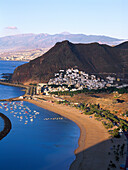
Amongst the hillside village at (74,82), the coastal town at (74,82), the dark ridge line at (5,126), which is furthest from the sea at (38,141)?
the hillside village at (74,82)

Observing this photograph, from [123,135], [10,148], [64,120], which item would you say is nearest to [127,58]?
[64,120]

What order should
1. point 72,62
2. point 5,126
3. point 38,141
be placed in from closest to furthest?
point 38,141 < point 5,126 < point 72,62

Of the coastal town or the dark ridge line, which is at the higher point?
the coastal town

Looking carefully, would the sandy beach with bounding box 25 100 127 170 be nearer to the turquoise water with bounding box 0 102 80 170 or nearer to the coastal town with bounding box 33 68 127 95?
the turquoise water with bounding box 0 102 80 170

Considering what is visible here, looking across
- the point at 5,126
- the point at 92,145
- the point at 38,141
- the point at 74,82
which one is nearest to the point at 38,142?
the point at 38,141

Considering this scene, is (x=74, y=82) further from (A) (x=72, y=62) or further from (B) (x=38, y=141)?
(B) (x=38, y=141)

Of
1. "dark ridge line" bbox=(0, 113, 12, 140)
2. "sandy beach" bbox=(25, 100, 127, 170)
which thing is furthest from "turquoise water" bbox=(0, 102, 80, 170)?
"sandy beach" bbox=(25, 100, 127, 170)
